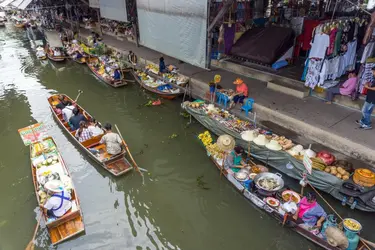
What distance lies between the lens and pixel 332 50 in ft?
31.3

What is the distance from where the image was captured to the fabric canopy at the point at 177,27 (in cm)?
1137

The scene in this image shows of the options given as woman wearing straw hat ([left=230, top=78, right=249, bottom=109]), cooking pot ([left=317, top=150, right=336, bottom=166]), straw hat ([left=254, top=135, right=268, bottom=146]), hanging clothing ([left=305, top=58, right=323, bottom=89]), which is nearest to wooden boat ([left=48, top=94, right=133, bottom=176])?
straw hat ([left=254, top=135, right=268, bottom=146])

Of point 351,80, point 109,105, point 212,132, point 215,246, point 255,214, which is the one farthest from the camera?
point 109,105

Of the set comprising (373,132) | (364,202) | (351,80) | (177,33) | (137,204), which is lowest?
(137,204)

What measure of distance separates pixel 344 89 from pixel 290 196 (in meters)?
5.17

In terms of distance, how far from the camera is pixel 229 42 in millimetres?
14164

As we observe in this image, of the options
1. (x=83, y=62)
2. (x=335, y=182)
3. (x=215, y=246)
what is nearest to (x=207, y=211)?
(x=215, y=246)

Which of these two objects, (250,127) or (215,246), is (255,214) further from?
(250,127)

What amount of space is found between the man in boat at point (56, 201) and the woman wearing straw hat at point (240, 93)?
7.18 metres

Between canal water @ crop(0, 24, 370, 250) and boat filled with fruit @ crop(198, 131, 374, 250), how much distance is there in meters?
0.35

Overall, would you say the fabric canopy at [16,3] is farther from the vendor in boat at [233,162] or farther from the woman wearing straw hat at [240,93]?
the vendor in boat at [233,162]

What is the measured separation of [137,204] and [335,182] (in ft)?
18.6

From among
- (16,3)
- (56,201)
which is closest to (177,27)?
(56,201)

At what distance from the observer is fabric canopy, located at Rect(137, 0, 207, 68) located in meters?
11.4
